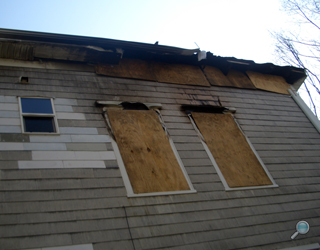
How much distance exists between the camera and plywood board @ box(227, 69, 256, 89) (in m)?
9.14

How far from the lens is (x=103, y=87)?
7.15m

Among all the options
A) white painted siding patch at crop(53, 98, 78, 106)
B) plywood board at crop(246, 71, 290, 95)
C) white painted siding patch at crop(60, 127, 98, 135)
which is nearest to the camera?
white painted siding patch at crop(60, 127, 98, 135)

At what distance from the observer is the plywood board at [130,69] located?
24.6 feet

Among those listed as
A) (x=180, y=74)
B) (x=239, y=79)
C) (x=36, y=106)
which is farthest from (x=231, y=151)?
(x=36, y=106)

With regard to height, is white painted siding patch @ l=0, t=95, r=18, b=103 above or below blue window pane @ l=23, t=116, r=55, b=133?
above

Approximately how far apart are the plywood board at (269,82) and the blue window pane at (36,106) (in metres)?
5.82

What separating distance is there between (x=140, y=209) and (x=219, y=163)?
7.08ft

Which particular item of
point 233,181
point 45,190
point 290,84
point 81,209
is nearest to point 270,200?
point 233,181

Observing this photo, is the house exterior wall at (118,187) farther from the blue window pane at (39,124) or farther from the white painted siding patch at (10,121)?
the blue window pane at (39,124)

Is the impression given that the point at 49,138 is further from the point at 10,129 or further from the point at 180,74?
the point at 180,74

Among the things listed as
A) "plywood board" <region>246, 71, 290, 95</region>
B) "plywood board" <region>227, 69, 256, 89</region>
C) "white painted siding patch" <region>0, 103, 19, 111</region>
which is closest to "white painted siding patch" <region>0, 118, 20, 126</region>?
"white painted siding patch" <region>0, 103, 19, 111</region>

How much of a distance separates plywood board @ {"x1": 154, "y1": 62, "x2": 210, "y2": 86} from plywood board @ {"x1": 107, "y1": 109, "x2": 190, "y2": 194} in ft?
4.83

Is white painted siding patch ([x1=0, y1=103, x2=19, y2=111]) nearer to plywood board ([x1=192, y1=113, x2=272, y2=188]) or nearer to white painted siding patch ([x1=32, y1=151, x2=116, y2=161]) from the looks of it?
white painted siding patch ([x1=32, y1=151, x2=116, y2=161])

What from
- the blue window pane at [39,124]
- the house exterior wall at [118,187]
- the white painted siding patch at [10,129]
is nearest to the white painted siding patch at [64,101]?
the house exterior wall at [118,187]
